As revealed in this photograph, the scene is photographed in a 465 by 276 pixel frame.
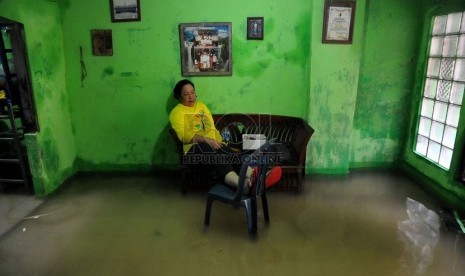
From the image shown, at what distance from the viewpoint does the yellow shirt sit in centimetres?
346

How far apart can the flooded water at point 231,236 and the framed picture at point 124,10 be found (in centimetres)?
202

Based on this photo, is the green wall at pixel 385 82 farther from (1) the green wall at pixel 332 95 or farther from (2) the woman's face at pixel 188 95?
(2) the woman's face at pixel 188 95

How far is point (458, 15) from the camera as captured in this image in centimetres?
332

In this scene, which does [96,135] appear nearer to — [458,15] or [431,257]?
[431,257]

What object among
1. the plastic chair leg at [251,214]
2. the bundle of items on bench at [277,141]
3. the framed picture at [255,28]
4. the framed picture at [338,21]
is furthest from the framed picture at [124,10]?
the plastic chair leg at [251,214]

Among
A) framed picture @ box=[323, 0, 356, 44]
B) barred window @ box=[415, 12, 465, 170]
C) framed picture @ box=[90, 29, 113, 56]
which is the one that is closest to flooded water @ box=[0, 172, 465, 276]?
barred window @ box=[415, 12, 465, 170]

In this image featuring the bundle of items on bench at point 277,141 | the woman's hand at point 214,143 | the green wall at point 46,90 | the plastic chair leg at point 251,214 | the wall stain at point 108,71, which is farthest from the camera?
the wall stain at point 108,71

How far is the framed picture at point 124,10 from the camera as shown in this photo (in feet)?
12.0

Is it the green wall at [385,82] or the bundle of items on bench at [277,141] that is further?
the green wall at [385,82]

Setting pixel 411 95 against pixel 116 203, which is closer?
pixel 116 203

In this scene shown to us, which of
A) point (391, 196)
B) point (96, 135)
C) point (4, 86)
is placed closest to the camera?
point (4, 86)

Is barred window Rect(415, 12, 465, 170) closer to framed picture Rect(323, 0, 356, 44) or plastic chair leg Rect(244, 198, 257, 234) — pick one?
framed picture Rect(323, 0, 356, 44)

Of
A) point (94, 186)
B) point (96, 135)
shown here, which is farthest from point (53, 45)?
point (94, 186)

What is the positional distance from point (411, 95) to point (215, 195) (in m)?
2.94
